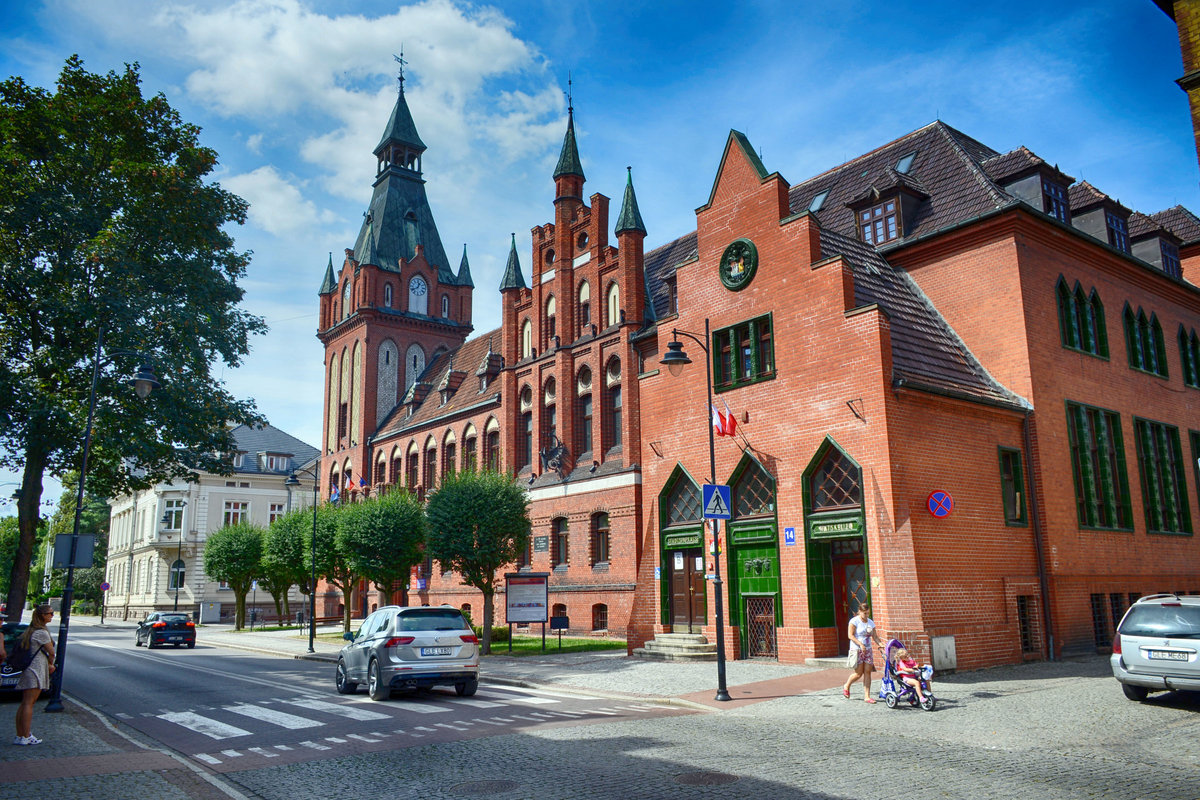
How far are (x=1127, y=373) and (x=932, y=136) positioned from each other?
910 cm

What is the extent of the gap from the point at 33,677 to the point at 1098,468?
2380cm

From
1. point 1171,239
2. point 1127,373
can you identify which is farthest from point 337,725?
point 1171,239

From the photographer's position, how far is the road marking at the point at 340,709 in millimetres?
12891

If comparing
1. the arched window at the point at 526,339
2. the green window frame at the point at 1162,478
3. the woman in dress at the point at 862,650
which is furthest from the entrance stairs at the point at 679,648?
the arched window at the point at 526,339

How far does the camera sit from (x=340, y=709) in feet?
46.0

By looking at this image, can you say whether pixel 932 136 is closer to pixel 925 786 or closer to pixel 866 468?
pixel 866 468

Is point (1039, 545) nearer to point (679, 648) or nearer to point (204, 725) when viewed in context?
point (679, 648)

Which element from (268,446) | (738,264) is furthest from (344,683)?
(268,446)

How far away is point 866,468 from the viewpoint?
18234 mm

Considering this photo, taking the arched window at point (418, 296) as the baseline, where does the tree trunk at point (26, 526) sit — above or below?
below

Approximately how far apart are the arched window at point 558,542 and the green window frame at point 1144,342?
20137mm

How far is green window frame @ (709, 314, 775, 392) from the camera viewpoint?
21469 mm

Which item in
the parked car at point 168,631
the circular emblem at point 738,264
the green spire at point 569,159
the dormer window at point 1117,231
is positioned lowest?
the parked car at point 168,631

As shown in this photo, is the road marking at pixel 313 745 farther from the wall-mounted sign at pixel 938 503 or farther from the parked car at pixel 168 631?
the parked car at pixel 168 631
